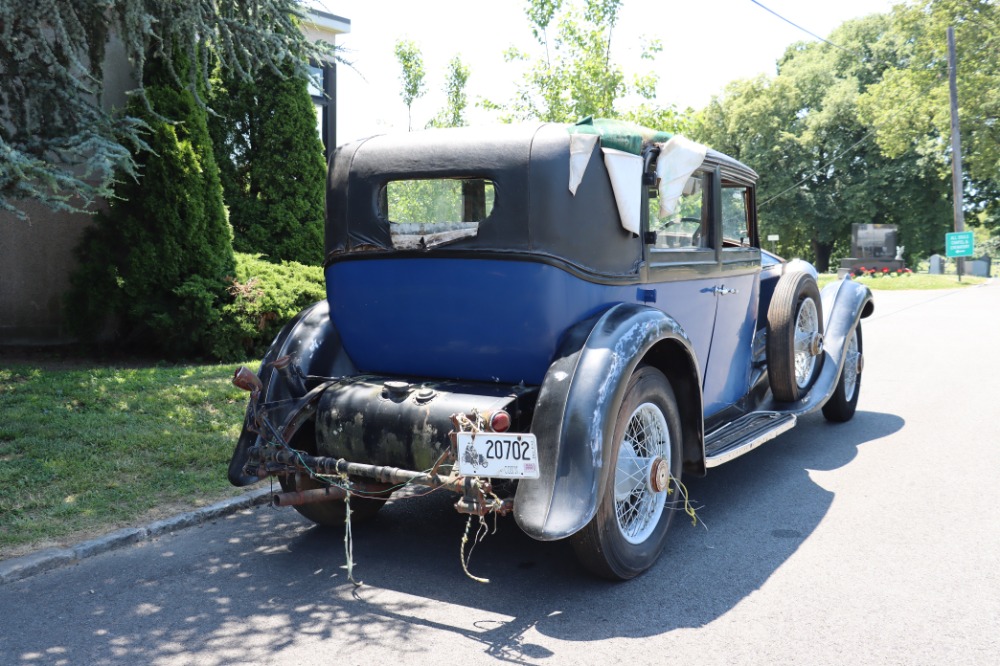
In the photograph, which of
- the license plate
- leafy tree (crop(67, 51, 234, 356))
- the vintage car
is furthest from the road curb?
leafy tree (crop(67, 51, 234, 356))

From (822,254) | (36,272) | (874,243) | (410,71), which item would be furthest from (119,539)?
(822,254)

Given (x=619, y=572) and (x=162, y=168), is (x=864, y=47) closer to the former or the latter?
(x=162, y=168)

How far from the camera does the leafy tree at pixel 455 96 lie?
23516mm

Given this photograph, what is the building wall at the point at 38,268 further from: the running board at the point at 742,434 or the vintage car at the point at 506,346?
the running board at the point at 742,434

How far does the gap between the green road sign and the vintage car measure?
2796 cm

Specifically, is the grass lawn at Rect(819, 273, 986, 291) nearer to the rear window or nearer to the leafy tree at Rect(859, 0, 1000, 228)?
the leafy tree at Rect(859, 0, 1000, 228)

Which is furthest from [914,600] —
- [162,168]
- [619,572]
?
[162,168]

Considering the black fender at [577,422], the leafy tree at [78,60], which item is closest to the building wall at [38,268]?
the leafy tree at [78,60]

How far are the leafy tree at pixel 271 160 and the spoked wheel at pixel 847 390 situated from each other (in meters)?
6.94

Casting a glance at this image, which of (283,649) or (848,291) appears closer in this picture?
(283,649)

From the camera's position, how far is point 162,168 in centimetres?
853

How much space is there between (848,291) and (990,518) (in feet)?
8.91

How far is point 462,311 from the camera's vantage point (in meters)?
4.23

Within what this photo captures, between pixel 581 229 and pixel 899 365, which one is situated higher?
pixel 581 229
